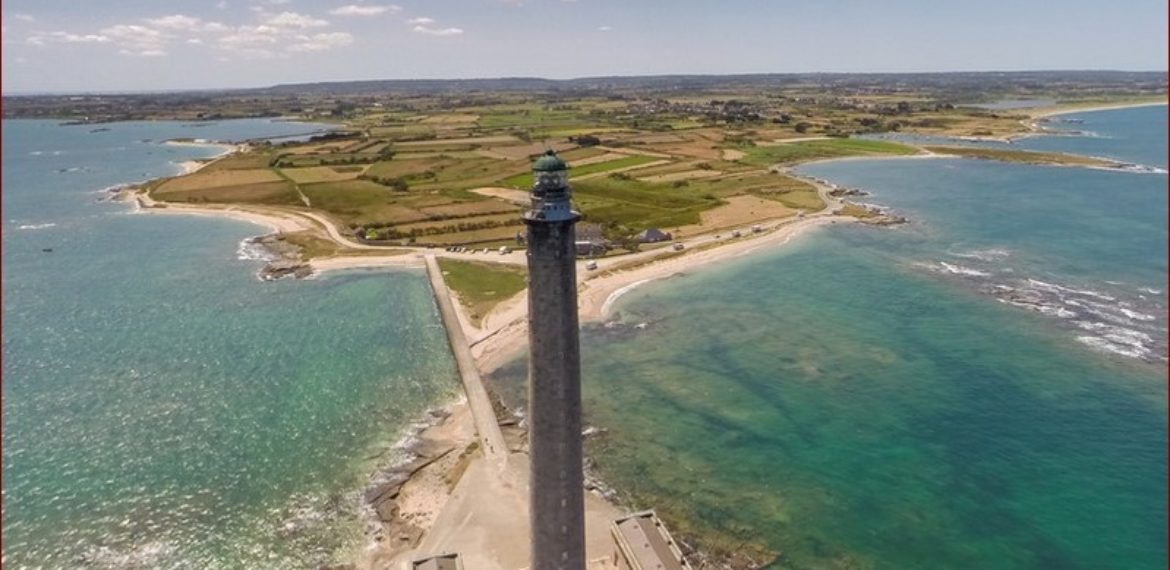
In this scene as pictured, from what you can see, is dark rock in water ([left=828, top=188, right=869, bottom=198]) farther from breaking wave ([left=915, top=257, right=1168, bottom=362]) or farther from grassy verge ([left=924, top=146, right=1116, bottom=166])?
grassy verge ([left=924, top=146, right=1116, bottom=166])

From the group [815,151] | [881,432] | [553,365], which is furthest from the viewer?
[815,151]

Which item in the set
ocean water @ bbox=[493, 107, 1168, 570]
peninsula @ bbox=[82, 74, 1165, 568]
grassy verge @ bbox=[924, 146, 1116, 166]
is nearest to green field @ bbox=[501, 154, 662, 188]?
peninsula @ bbox=[82, 74, 1165, 568]

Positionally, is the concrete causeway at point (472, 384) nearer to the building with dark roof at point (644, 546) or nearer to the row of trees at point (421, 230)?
the building with dark roof at point (644, 546)

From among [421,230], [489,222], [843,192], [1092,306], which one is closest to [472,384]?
[421,230]

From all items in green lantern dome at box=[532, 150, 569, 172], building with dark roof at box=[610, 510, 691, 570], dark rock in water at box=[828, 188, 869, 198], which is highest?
green lantern dome at box=[532, 150, 569, 172]

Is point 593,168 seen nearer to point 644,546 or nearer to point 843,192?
point 843,192

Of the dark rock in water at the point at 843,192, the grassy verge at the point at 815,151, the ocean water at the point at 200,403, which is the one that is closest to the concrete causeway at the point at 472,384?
the ocean water at the point at 200,403

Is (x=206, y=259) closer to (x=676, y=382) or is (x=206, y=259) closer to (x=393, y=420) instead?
(x=393, y=420)
